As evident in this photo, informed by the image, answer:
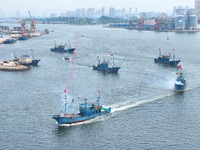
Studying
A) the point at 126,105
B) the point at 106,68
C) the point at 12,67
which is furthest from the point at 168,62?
the point at 126,105

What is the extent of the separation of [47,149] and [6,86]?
36.9ft

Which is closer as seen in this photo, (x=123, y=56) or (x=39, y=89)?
(x=39, y=89)

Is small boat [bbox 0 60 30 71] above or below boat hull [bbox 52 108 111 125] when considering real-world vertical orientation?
above

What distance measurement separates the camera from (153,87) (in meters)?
24.6

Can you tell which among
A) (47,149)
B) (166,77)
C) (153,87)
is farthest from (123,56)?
(47,149)

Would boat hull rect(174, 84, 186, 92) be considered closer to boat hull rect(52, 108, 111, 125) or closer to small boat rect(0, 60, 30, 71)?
boat hull rect(52, 108, 111, 125)

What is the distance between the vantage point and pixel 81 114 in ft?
60.2

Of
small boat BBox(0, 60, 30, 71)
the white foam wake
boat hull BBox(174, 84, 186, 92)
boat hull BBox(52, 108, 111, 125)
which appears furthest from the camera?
small boat BBox(0, 60, 30, 71)

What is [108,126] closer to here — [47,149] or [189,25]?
[47,149]

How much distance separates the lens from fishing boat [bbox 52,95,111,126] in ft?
57.6

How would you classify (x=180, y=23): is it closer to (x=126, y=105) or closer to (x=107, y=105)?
(x=126, y=105)

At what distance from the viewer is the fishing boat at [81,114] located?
57.6ft

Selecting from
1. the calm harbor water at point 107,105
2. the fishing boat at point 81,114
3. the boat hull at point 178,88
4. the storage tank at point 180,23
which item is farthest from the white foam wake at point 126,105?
the storage tank at point 180,23

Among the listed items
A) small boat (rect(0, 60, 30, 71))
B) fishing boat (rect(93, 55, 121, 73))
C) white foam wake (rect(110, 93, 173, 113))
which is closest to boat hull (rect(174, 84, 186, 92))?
white foam wake (rect(110, 93, 173, 113))
